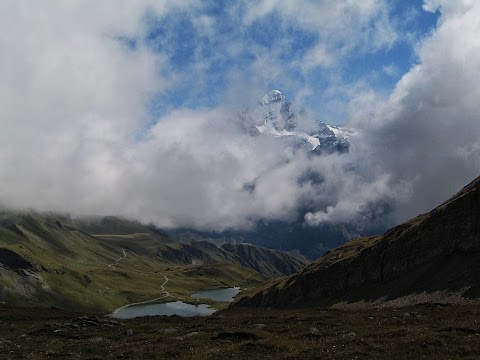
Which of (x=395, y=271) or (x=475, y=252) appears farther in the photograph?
(x=395, y=271)

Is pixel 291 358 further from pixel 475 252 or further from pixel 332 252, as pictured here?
pixel 332 252

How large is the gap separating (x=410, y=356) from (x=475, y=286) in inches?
2119

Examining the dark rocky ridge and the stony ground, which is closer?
the stony ground

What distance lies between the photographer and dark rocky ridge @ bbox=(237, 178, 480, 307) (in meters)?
82.0

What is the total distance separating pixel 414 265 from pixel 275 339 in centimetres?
7308

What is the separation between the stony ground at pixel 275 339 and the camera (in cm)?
2792

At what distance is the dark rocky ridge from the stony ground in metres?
35.0

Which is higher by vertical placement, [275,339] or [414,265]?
[275,339]

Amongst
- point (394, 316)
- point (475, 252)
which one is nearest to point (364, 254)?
point (475, 252)

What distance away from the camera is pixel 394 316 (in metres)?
45.8

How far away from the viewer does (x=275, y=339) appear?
1345 inches

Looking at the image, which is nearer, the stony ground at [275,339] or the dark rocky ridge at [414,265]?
the stony ground at [275,339]

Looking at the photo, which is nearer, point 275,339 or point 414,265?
point 275,339

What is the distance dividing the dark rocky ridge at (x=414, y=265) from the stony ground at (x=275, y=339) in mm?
35047
